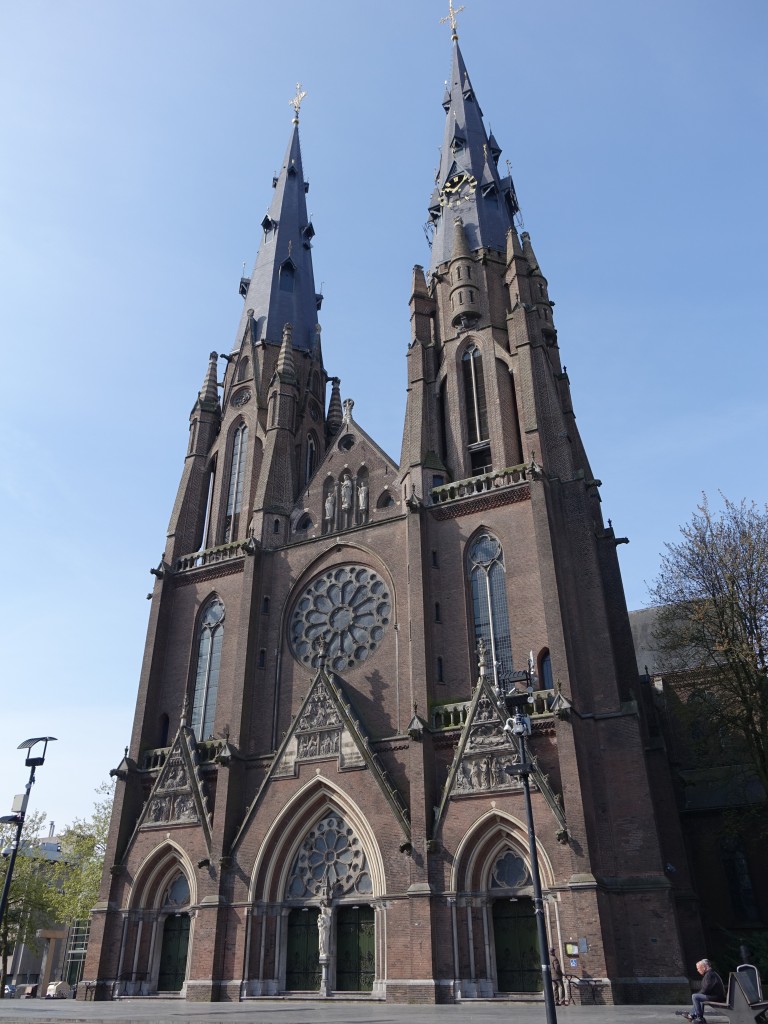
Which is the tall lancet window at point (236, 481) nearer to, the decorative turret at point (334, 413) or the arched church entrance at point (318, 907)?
the decorative turret at point (334, 413)

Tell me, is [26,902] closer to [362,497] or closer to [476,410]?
[362,497]

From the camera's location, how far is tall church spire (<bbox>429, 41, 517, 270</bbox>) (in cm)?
3953

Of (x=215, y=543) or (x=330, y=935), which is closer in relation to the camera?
(x=330, y=935)

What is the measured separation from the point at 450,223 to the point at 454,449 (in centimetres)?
1492

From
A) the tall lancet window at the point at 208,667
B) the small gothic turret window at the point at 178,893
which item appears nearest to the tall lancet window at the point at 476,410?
the tall lancet window at the point at 208,667

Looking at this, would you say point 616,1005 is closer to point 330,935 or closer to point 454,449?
point 330,935

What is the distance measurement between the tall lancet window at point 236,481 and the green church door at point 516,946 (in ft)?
63.2

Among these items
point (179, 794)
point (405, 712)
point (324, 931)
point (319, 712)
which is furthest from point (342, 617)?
point (324, 931)

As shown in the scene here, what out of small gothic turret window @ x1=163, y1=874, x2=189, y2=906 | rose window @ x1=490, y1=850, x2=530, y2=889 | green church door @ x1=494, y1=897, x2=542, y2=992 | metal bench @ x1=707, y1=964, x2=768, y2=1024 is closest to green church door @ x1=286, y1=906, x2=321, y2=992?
small gothic turret window @ x1=163, y1=874, x2=189, y2=906

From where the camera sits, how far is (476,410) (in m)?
32.7

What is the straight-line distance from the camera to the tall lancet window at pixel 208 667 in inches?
1176

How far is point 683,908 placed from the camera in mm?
24625

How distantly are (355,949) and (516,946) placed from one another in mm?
4941

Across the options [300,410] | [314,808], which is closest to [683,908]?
[314,808]
